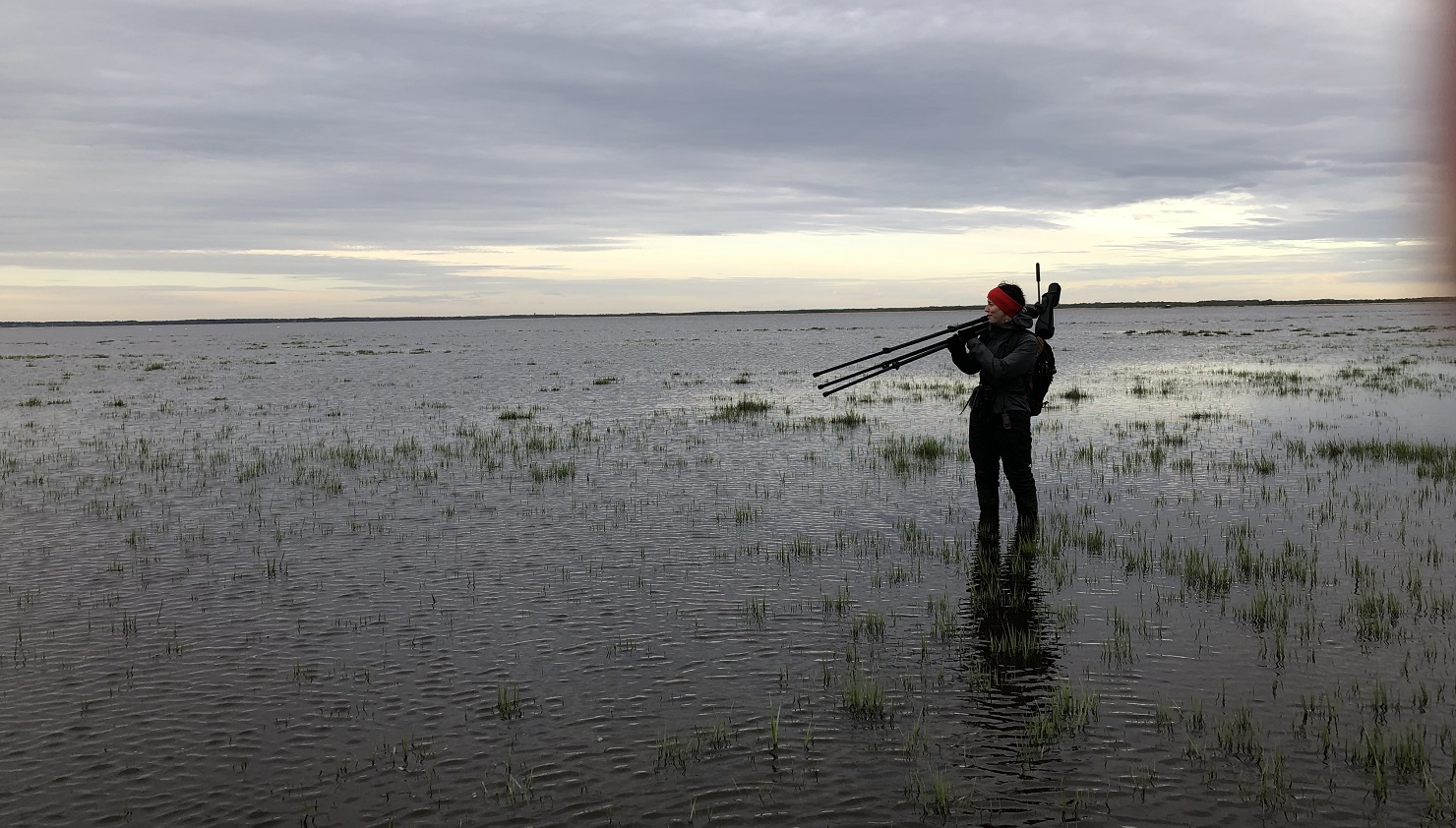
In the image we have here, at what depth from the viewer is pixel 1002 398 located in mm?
12617

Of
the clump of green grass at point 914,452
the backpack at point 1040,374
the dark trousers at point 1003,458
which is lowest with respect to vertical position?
the clump of green grass at point 914,452

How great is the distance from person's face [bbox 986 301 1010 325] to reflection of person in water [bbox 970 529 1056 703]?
262cm

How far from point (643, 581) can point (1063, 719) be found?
17.2 feet

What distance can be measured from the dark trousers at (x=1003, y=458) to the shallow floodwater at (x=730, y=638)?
57cm

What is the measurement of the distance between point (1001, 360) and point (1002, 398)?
0.62 meters

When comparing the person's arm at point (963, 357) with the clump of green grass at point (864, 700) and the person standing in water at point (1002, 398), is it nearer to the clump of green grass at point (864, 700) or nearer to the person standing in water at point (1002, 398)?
the person standing in water at point (1002, 398)

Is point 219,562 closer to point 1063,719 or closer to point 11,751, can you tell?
point 11,751

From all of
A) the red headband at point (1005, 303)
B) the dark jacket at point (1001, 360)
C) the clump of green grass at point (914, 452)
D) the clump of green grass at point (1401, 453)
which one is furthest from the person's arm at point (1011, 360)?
the clump of green grass at point (1401, 453)

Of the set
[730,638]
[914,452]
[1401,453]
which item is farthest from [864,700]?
[1401,453]

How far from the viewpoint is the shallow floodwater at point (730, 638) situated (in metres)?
6.33

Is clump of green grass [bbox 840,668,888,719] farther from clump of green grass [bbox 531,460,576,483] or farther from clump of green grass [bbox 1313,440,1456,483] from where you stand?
clump of green grass [bbox 1313,440,1456,483]

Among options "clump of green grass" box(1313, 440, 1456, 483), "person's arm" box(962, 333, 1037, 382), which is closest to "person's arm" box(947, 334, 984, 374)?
"person's arm" box(962, 333, 1037, 382)

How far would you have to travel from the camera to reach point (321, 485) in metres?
17.9

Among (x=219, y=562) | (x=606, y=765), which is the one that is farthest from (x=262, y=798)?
(x=219, y=562)
